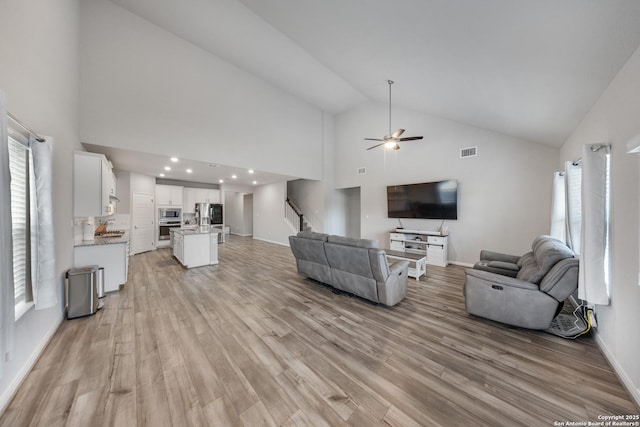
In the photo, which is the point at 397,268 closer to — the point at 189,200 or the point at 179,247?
the point at 179,247

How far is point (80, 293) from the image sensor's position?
2.96 meters

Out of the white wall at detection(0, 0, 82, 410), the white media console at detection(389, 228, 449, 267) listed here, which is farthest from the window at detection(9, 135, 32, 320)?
the white media console at detection(389, 228, 449, 267)

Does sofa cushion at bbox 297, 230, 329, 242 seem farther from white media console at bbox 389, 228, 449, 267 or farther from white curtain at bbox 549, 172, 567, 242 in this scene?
white curtain at bbox 549, 172, 567, 242

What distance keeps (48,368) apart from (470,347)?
13.4 ft

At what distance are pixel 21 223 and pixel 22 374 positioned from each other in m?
1.29

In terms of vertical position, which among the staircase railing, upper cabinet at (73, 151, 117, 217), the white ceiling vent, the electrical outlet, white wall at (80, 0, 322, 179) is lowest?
the electrical outlet

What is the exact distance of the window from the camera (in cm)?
184

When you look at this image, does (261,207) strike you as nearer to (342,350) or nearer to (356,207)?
(356,207)

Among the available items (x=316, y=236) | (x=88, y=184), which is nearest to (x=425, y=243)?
(x=316, y=236)

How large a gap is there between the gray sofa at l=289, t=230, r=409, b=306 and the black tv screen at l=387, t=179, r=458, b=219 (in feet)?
10.2

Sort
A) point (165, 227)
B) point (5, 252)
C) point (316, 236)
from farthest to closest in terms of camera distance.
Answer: point (165, 227) < point (316, 236) < point (5, 252)

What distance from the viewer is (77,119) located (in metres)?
3.61

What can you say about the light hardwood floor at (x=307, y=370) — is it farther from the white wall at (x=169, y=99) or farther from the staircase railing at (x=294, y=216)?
the staircase railing at (x=294, y=216)

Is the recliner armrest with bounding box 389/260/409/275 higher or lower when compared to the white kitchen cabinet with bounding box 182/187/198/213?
lower
